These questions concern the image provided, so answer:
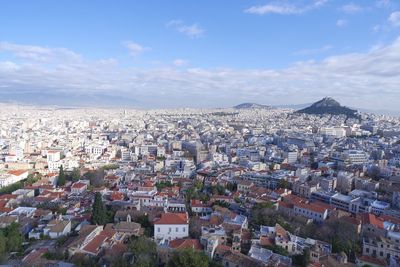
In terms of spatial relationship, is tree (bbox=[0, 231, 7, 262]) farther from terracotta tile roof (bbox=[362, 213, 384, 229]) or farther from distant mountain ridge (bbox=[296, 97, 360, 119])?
distant mountain ridge (bbox=[296, 97, 360, 119])

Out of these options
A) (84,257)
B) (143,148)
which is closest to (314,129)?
(143,148)

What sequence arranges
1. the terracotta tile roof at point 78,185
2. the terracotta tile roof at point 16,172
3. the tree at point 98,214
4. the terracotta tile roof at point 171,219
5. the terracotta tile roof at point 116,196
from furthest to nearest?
1. the terracotta tile roof at point 16,172
2. the terracotta tile roof at point 78,185
3. the terracotta tile roof at point 116,196
4. the tree at point 98,214
5. the terracotta tile roof at point 171,219

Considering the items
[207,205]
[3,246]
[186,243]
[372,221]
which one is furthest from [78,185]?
[372,221]

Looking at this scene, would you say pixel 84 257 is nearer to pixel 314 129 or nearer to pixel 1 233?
pixel 1 233

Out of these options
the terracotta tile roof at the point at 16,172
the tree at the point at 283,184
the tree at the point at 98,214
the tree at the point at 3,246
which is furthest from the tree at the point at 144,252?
the terracotta tile roof at the point at 16,172

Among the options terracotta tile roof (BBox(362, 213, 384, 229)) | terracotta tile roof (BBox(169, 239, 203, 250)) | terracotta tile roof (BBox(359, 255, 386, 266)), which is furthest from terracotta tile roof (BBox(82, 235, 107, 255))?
terracotta tile roof (BBox(362, 213, 384, 229))

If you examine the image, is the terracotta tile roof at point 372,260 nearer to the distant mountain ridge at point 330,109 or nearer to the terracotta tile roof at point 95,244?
the terracotta tile roof at point 95,244

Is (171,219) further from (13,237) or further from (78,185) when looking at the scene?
(78,185)
